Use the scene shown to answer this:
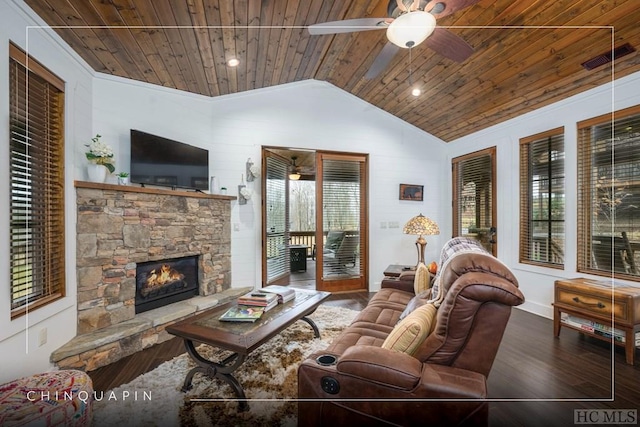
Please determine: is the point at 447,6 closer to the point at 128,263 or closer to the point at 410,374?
the point at 410,374

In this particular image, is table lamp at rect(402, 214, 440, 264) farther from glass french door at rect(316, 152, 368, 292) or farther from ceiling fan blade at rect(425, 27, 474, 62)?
ceiling fan blade at rect(425, 27, 474, 62)

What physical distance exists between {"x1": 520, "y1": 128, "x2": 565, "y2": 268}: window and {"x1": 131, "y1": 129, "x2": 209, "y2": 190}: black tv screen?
4.43 metres

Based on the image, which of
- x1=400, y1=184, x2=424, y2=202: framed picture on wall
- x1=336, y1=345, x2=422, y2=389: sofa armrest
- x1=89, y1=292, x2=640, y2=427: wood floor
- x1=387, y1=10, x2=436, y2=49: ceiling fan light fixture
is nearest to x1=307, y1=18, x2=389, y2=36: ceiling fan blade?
x1=387, y1=10, x2=436, y2=49: ceiling fan light fixture

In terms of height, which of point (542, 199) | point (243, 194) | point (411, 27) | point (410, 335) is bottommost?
point (410, 335)

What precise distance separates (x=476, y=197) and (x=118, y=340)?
507 cm

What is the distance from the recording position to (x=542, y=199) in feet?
12.3

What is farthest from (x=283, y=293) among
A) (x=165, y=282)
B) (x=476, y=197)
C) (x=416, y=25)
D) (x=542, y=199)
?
(x=476, y=197)

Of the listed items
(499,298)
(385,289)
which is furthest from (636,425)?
(385,289)

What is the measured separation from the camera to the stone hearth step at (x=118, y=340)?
7.47ft

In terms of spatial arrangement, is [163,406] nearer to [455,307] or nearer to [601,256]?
[455,307]

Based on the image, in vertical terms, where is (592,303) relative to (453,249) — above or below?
below

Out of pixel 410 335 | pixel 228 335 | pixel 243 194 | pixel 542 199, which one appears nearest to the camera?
pixel 410 335

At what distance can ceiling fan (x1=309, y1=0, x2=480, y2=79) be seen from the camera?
5.80 ft

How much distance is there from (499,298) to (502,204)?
3.57 meters
